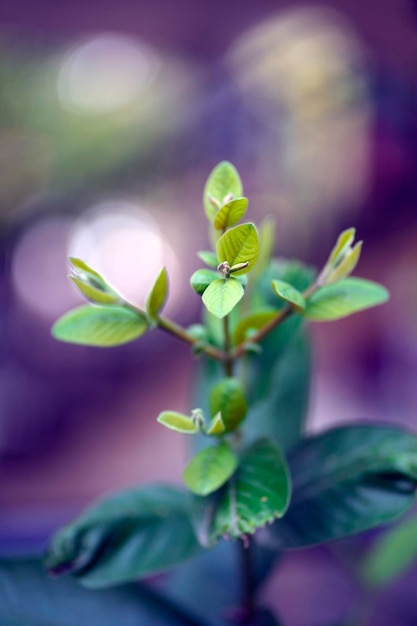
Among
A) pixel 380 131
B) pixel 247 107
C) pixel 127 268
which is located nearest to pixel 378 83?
pixel 380 131

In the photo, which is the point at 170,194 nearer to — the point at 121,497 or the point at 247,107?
the point at 247,107

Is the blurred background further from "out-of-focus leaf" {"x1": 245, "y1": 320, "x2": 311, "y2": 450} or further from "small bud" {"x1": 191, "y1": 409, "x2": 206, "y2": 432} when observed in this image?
"small bud" {"x1": 191, "y1": 409, "x2": 206, "y2": 432}

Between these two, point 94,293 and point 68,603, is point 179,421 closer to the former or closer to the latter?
point 94,293

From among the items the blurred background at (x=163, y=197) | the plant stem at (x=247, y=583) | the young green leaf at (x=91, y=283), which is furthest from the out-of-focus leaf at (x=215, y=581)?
the blurred background at (x=163, y=197)

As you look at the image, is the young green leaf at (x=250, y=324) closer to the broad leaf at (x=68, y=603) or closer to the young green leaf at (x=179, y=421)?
the young green leaf at (x=179, y=421)

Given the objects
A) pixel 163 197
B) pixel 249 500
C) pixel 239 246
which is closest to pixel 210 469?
pixel 249 500

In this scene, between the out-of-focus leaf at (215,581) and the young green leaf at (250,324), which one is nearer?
the young green leaf at (250,324)
